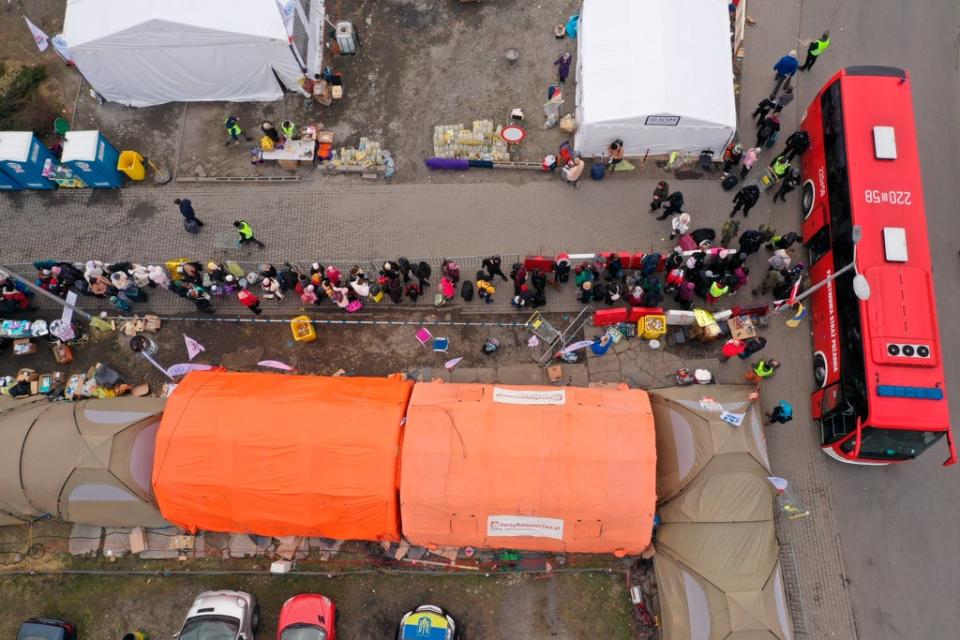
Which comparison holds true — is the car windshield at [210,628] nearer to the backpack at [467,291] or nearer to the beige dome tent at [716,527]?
the backpack at [467,291]

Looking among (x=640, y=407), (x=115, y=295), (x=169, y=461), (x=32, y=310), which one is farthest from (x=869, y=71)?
(x=32, y=310)

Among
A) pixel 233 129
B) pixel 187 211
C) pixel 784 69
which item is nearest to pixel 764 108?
pixel 784 69

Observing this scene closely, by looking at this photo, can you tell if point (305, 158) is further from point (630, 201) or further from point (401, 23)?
point (630, 201)

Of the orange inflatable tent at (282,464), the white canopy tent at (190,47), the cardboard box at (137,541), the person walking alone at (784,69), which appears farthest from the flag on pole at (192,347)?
the person walking alone at (784,69)

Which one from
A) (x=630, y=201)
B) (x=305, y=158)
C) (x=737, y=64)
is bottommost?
(x=630, y=201)

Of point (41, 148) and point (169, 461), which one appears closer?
point (169, 461)

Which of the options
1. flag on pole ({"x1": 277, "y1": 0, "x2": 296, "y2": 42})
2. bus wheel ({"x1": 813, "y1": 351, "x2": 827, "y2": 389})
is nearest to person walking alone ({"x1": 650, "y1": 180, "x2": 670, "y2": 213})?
bus wheel ({"x1": 813, "y1": 351, "x2": 827, "y2": 389})
